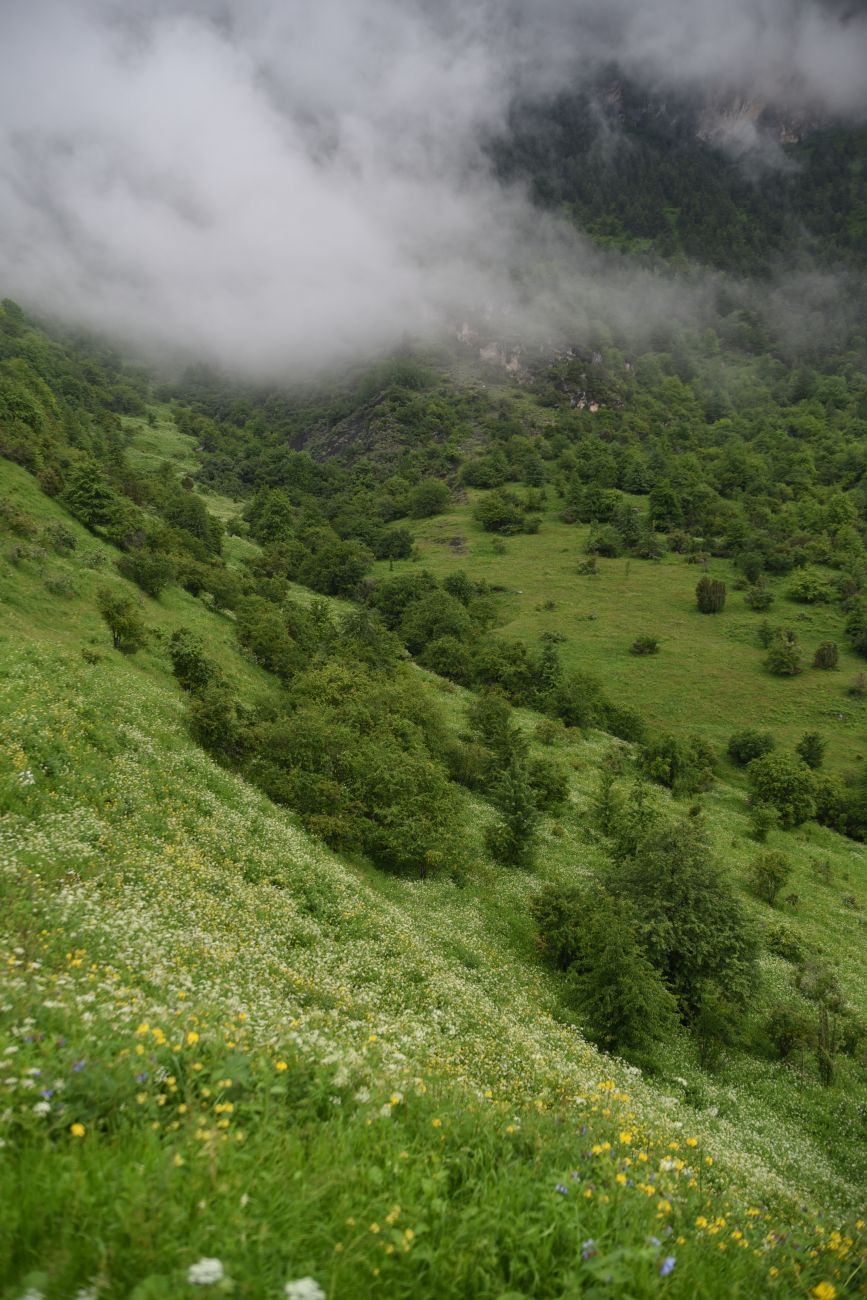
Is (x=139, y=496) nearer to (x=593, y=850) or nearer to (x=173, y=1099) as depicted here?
(x=593, y=850)

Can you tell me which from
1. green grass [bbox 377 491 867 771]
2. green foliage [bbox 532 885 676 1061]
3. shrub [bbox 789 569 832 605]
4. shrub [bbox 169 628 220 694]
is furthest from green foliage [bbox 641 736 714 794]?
shrub [bbox 789 569 832 605]

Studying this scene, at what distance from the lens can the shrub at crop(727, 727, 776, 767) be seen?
243 ft

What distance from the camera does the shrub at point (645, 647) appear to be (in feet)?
330

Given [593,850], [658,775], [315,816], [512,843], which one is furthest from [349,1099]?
[658,775]

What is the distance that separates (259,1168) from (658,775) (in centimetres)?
6392

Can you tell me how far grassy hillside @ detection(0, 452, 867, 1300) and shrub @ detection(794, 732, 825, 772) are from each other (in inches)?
2375

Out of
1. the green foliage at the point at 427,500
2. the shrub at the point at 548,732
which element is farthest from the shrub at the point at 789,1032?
the green foliage at the point at 427,500

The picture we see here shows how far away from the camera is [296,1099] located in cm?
514

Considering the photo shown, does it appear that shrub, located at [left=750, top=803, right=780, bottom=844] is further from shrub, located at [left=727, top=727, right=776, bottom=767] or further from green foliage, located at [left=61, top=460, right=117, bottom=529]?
green foliage, located at [left=61, top=460, right=117, bottom=529]

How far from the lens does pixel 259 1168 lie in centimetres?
390

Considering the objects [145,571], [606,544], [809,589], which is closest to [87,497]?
[145,571]

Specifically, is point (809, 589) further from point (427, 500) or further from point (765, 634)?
point (427, 500)

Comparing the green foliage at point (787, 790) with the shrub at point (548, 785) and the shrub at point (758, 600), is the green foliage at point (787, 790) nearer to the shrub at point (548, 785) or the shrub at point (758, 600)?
the shrub at point (548, 785)

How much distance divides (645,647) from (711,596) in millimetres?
22397
